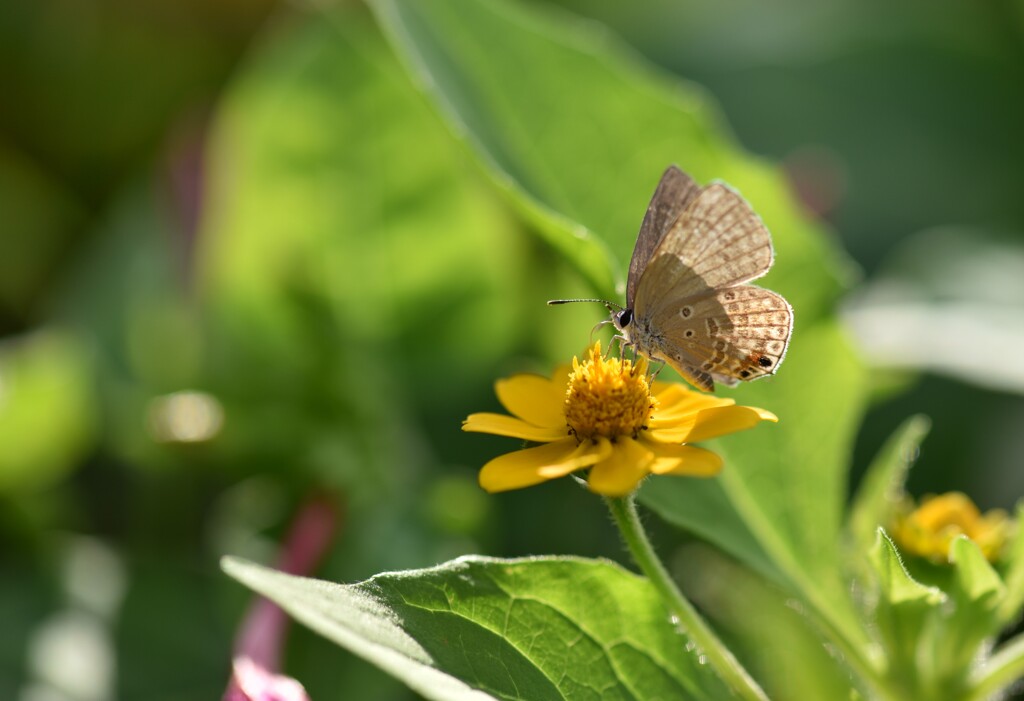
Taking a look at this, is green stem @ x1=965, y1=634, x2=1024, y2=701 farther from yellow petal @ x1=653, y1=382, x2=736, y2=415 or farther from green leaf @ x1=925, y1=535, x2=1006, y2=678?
yellow petal @ x1=653, y1=382, x2=736, y2=415

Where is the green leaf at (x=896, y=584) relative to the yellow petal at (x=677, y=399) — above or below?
below

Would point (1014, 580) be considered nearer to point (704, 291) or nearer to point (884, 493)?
point (884, 493)

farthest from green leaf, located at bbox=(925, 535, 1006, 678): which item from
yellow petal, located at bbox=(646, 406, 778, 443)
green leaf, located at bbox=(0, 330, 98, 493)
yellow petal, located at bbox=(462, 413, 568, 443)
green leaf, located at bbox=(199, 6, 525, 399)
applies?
green leaf, located at bbox=(0, 330, 98, 493)

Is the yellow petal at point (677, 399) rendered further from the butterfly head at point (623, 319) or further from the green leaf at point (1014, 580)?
the green leaf at point (1014, 580)

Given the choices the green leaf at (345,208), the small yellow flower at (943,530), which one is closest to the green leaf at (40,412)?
the green leaf at (345,208)

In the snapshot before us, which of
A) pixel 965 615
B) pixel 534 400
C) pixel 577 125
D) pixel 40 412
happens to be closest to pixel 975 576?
pixel 965 615

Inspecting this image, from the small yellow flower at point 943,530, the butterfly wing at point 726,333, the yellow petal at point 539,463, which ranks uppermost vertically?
the butterfly wing at point 726,333
